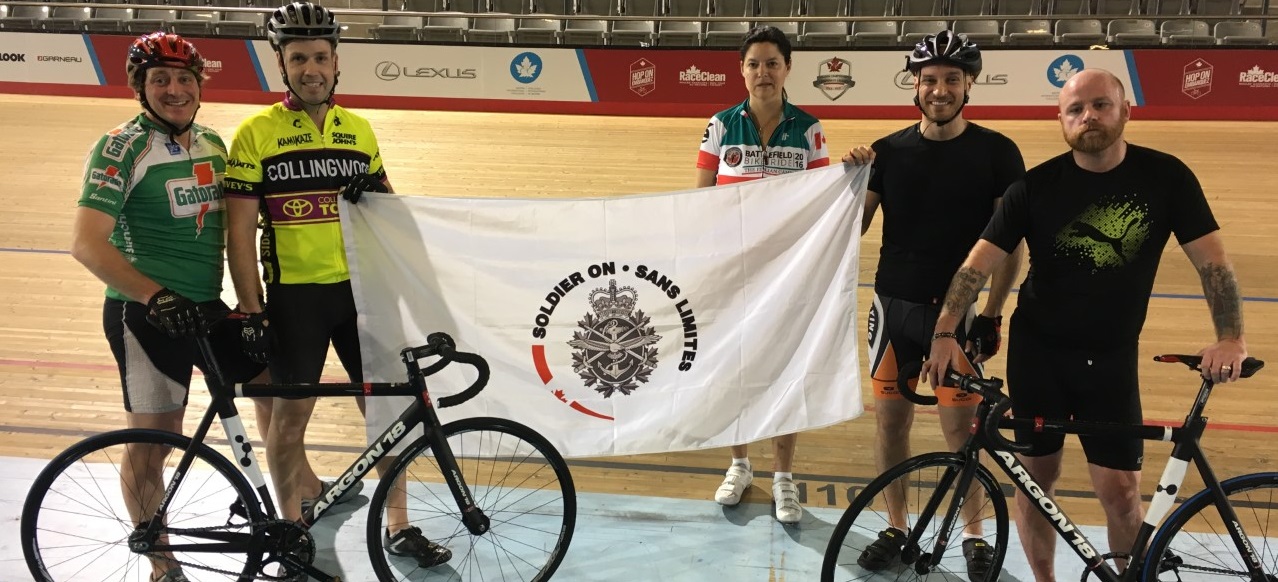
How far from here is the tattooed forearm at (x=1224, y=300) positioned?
2.32 meters

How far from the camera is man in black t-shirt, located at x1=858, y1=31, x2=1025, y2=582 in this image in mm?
2799

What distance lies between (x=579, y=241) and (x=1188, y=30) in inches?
503

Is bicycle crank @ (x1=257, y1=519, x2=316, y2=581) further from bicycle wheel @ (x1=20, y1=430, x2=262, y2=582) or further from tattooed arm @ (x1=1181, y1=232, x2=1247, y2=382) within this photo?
tattooed arm @ (x1=1181, y1=232, x2=1247, y2=382)

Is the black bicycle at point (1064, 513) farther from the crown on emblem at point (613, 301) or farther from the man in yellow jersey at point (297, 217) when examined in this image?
the man in yellow jersey at point (297, 217)

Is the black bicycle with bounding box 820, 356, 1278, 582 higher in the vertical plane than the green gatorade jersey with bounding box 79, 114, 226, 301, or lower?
lower

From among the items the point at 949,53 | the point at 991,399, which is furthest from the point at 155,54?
the point at 991,399

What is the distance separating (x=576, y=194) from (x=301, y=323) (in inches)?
214

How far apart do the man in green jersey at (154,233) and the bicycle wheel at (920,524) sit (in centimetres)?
193

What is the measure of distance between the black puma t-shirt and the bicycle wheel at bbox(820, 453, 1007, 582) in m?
0.52

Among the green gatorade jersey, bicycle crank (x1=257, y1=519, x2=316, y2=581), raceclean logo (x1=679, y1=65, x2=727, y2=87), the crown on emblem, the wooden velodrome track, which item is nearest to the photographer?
the green gatorade jersey

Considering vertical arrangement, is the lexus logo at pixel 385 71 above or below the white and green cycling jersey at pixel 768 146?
above

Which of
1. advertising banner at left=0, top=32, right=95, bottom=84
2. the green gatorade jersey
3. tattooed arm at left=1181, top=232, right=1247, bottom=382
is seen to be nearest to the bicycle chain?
the green gatorade jersey

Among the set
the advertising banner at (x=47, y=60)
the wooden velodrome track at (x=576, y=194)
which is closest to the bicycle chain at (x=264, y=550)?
the wooden velodrome track at (x=576, y=194)

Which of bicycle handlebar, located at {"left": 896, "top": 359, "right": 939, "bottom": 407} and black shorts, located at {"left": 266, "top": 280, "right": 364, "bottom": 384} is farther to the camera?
black shorts, located at {"left": 266, "top": 280, "right": 364, "bottom": 384}
